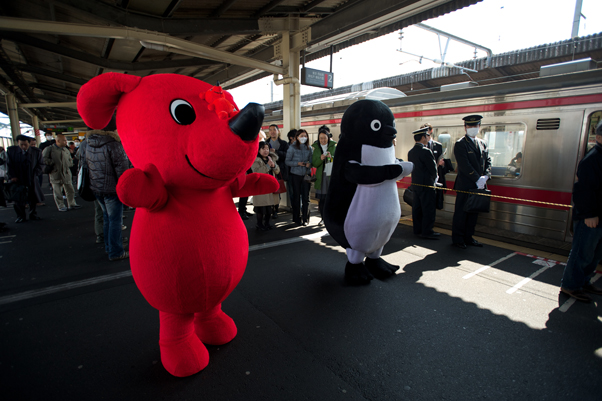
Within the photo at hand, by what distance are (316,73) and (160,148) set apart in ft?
20.3

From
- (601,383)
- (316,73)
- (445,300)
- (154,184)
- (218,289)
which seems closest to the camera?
(154,184)

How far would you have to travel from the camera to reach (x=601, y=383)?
2.14 meters

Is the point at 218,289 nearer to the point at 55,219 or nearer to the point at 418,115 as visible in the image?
the point at 418,115

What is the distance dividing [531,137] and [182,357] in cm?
585

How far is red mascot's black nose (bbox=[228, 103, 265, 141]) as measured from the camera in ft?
5.23

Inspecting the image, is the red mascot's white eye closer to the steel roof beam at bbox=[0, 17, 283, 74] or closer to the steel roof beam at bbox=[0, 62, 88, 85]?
the steel roof beam at bbox=[0, 17, 283, 74]

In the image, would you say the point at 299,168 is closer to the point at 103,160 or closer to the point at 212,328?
the point at 103,160

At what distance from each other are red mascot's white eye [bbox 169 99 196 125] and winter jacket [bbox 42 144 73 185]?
748 centimetres

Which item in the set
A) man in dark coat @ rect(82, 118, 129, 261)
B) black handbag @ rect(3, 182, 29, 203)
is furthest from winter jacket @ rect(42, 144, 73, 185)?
man in dark coat @ rect(82, 118, 129, 261)

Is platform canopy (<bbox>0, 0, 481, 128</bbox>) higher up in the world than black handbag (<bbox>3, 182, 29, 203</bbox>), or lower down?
higher up

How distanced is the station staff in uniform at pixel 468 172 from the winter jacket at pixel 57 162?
8452 mm

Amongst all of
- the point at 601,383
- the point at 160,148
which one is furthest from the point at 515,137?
the point at 160,148

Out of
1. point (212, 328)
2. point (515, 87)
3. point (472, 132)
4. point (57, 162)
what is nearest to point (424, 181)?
point (472, 132)

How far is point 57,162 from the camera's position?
7.30 metres
